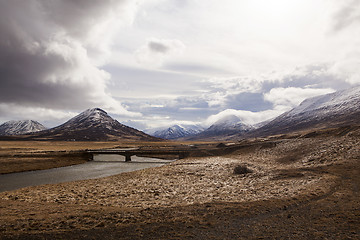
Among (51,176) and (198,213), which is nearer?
(198,213)

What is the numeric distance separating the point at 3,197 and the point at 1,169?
34.7 m

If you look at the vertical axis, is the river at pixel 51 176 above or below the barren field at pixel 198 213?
below

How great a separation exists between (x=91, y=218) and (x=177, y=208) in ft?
21.1

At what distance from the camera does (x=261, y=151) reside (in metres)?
60.9

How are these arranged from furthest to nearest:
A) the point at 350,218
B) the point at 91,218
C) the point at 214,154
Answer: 1. the point at 214,154
2. the point at 91,218
3. the point at 350,218

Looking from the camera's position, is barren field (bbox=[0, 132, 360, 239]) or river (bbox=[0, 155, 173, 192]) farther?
river (bbox=[0, 155, 173, 192])

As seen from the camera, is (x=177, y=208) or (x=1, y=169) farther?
(x=1, y=169)

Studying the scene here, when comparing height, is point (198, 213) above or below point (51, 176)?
above

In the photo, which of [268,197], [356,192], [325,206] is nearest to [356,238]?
[325,206]

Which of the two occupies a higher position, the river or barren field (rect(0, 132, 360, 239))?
barren field (rect(0, 132, 360, 239))

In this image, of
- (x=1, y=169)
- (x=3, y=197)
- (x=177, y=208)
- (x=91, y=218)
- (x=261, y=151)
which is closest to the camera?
(x=91, y=218)

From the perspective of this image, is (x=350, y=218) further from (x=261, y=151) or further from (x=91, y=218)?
(x=261, y=151)

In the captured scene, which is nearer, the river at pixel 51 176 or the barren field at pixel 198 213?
the barren field at pixel 198 213

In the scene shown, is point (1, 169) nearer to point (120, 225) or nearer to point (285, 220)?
point (120, 225)
